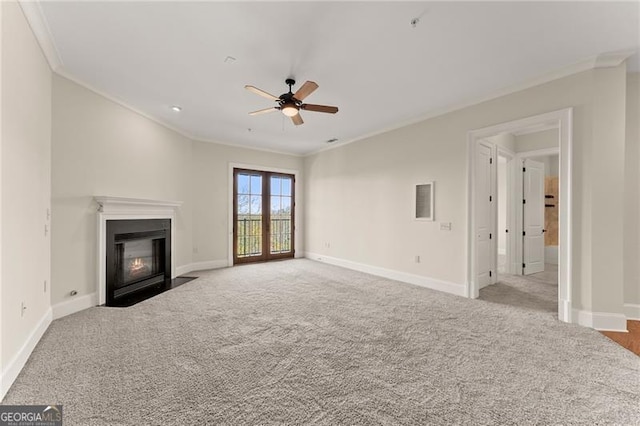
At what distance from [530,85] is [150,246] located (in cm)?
627

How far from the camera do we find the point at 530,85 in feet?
11.2

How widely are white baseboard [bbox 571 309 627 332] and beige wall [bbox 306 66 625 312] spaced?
0.07 meters

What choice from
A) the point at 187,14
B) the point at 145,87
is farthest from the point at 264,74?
the point at 145,87

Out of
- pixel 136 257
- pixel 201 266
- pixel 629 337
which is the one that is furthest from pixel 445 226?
pixel 136 257

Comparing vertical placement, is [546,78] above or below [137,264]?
above

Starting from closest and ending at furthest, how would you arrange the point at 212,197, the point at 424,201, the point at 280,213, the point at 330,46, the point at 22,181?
the point at 22,181 < the point at 330,46 < the point at 424,201 < the point at 212,197 < the point at 280,213

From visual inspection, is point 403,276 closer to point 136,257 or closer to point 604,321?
point 604,321

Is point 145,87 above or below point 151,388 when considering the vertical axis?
above

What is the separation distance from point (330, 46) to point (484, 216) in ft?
12.4

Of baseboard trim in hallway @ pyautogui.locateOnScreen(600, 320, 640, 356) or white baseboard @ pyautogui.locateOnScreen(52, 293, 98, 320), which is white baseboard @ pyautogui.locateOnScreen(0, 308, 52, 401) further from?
baseboard trim in hallway @ pyautogui.locateOnScreen(600, 320, 640, 356)

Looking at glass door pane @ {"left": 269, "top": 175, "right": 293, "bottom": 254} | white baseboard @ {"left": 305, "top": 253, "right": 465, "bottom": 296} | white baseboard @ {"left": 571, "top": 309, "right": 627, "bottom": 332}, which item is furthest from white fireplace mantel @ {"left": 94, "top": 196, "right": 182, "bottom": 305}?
white baseboard @ {"left": 571, "top": 309, "right": 627, "bottom": 332}

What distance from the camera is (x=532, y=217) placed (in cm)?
582

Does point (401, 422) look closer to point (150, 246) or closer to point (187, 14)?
point (187, 14)

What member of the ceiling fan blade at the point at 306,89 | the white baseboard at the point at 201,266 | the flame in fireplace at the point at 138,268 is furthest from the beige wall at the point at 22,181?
the white baseboard at the point at 201,266
